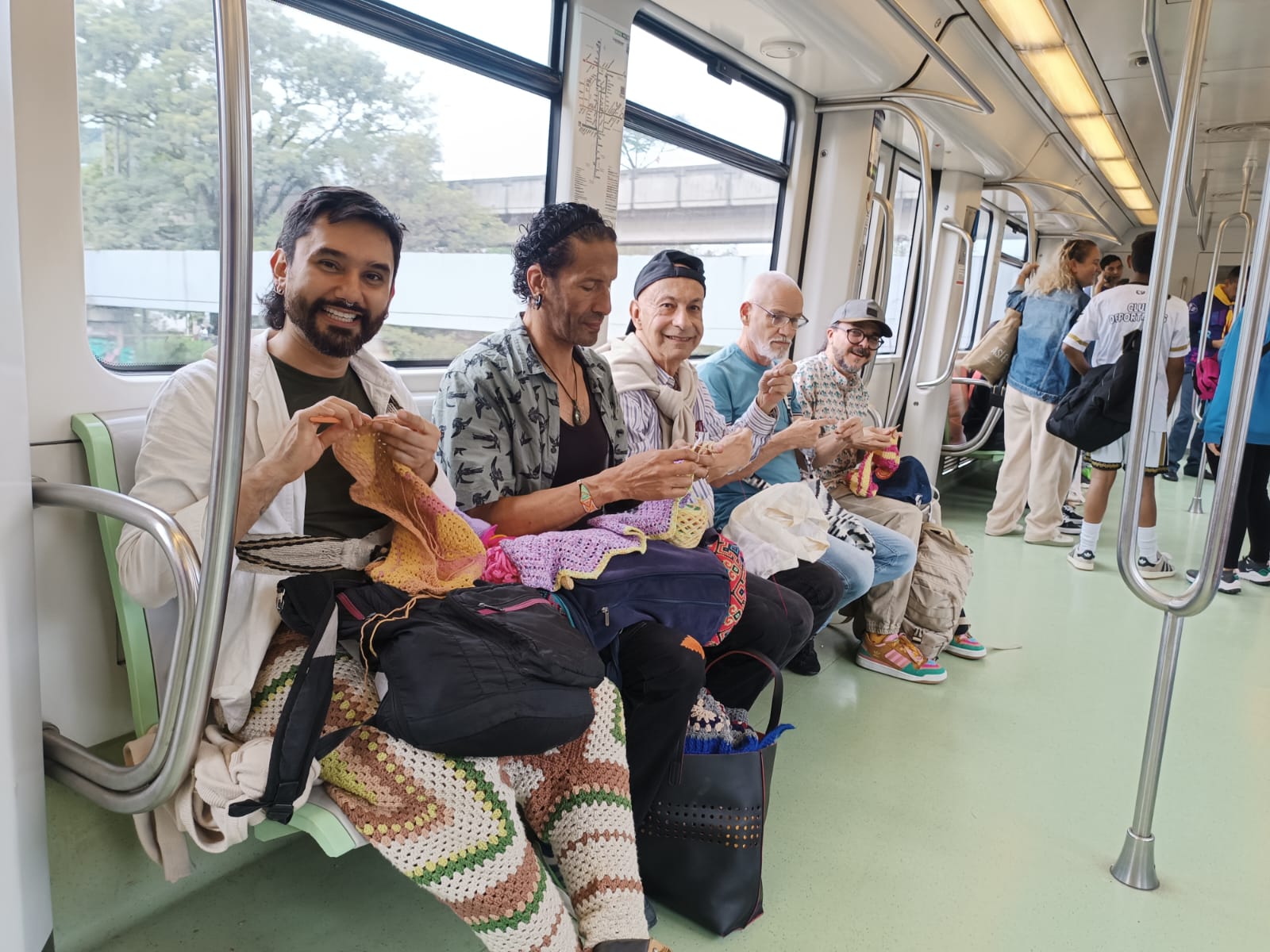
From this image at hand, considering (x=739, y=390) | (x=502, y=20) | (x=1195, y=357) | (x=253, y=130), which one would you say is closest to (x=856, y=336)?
(x=739, y=390)

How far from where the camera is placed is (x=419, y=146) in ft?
8.16

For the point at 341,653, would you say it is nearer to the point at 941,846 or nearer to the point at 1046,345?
the point at 941,846

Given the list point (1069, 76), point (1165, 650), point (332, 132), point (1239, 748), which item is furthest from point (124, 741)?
point (1069, 76)

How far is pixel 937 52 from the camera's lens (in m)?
3.79

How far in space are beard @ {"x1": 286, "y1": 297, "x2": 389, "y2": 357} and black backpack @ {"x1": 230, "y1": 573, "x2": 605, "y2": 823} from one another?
0.48 meters

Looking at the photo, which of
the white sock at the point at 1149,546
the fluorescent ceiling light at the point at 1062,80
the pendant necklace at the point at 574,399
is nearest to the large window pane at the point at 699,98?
the fluorescent ceiling light at the point at 1062,80

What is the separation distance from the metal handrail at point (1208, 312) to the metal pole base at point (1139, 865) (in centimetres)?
218

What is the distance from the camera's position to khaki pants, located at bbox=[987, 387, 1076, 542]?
5.36 meters

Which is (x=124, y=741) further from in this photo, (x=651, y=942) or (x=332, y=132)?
(x=332, y=132)

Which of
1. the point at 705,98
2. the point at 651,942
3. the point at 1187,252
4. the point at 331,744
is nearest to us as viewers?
the point at 331,744

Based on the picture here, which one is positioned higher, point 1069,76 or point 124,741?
point 1069,76

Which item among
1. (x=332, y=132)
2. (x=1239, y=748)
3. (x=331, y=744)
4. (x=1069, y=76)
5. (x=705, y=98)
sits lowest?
(x=1239, y=748)

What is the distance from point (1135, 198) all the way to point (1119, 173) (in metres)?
1.60

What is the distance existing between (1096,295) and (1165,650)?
353cm
